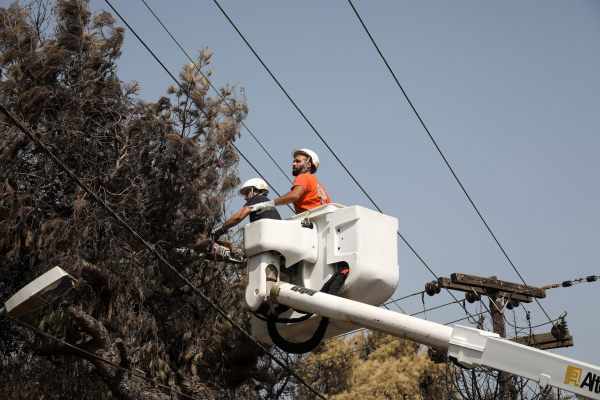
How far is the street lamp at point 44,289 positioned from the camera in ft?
18.3

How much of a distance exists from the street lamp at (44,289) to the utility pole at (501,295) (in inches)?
320

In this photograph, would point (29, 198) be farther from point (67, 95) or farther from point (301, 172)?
point (301, 172)

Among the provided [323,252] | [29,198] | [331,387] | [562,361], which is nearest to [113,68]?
[29,198]

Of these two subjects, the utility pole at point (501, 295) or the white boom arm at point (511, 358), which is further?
the utility pole at point (501, 295)

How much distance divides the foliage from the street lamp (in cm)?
339

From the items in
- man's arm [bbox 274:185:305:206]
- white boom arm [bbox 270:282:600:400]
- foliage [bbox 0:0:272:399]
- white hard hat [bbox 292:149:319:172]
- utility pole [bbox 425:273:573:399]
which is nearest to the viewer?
white boom arm [bbox 270:282:600:400]

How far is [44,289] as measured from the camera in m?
5.62

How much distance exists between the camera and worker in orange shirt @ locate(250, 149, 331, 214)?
7.05m

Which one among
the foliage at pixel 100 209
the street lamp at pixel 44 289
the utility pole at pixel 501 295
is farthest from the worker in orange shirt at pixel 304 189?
the utility pole at pixel 501 295

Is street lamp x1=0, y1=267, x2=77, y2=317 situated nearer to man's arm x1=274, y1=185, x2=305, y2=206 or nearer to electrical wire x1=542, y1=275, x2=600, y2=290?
man's arm x1=274, y1=185, x2=305, y2=206

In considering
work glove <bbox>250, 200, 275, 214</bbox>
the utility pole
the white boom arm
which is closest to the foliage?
work glove <bbox>250, 200, 275, 214</bbox>

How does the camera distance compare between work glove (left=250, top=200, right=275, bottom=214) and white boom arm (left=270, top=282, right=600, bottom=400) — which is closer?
white boom arm (left=270, top=282, right=600, bottom=400)

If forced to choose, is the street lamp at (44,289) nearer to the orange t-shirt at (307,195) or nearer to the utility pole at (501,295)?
the orange t-shirt at (307,195)

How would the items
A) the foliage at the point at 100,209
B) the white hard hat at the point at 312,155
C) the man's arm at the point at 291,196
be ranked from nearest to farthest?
the man's arm at the point at 291,196 < the white hard hat at the point at 312,155 < the foliage at the point at 100,209
